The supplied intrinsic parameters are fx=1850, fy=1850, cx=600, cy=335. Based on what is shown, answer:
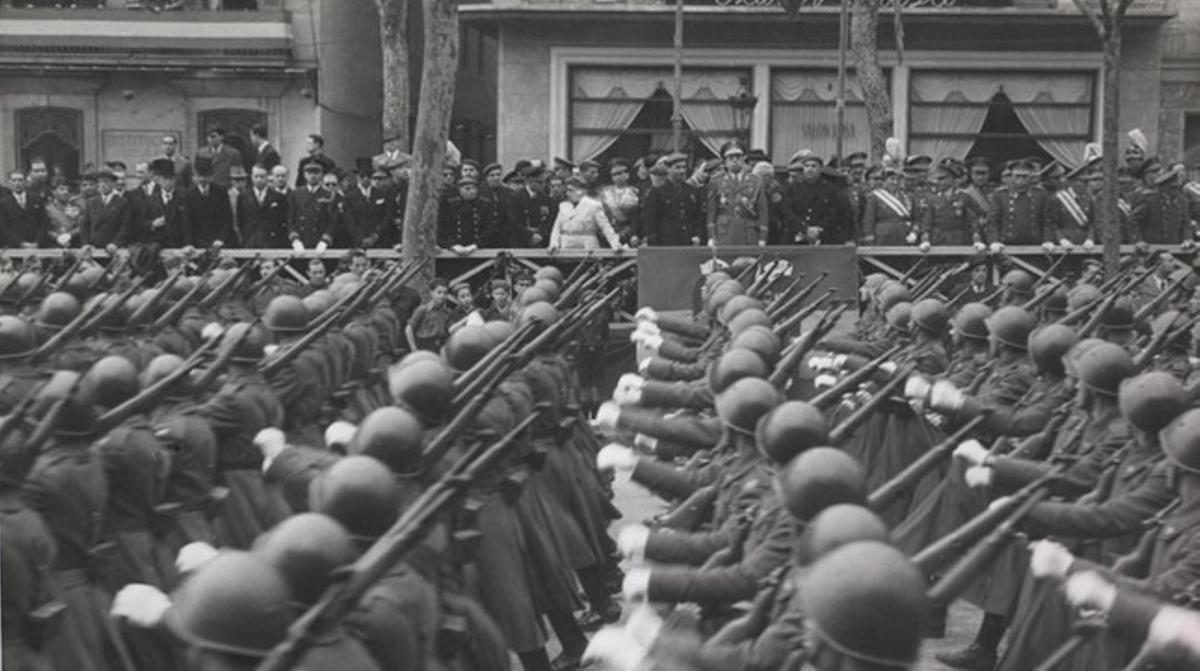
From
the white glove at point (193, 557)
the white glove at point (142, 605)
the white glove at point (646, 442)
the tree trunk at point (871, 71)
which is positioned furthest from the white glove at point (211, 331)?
the tree trunk at point (871, 71)

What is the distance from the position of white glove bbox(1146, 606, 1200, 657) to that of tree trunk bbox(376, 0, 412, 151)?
16.6 meters

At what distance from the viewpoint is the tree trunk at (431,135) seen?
55.1 feet

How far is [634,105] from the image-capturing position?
90.9 ft

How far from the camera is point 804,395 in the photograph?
14281 millimetres

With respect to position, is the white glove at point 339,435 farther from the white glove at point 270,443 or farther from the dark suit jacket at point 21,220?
the dark suit jacket at point 21,220

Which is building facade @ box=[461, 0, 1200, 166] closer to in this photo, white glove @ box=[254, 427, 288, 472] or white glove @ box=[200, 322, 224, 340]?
white glove @ box=[200, 322, 224, 340]

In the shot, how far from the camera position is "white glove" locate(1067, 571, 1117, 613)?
633cm

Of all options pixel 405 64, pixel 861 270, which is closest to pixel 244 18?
pixel 405 64

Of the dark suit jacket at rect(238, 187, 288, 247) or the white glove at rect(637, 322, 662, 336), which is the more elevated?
the dark suit jacket at rect(238, 187, 288, 247)

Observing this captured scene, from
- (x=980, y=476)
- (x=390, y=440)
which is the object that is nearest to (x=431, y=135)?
(x=980, y=476)

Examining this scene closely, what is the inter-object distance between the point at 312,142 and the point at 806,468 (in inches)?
611

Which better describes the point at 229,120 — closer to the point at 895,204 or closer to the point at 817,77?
the point at 817,77

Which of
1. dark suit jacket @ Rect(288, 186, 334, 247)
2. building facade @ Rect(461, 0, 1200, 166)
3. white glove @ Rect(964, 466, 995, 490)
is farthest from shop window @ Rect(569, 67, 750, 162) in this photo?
white glove @ Rect(964, 466, 995, 490)

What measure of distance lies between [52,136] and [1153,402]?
941 inches
